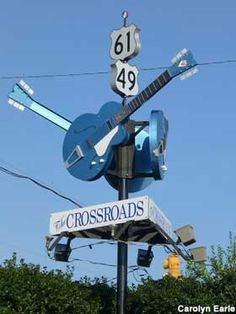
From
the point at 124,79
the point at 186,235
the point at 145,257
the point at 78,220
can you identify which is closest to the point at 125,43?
the point at 124,79

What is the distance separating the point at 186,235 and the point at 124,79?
9.41 ft

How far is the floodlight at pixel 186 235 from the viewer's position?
40.7ft

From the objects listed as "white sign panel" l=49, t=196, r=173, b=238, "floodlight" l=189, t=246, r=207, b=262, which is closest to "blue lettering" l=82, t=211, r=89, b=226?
"white sign panel" l=49, t=196, r=173, b=238

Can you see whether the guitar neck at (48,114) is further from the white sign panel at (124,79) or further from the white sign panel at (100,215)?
the white sign panel at (100,215)

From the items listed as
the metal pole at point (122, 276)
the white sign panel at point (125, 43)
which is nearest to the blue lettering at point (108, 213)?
the metal pole at point (122, 276)

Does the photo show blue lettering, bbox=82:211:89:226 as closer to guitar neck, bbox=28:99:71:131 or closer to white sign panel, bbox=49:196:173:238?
white sign panel, bbox=49:196:173:238

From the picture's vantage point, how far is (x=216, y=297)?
12602 millimetres

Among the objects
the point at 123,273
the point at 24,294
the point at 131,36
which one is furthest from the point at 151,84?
the point at 24,294

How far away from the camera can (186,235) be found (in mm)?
12438

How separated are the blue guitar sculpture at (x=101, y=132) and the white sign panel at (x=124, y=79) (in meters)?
0.28

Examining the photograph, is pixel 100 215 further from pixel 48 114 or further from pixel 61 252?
pixel 48 114

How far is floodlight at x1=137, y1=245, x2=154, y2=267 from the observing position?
43.1ft

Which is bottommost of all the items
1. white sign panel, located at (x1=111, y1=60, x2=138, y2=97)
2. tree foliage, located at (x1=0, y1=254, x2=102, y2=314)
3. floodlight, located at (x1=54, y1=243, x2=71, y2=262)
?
tree foliage, located at (x1=0, y1=254, x2=102, y2=314)

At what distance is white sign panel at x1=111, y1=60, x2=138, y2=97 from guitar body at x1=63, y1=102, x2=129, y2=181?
0.27 meters
